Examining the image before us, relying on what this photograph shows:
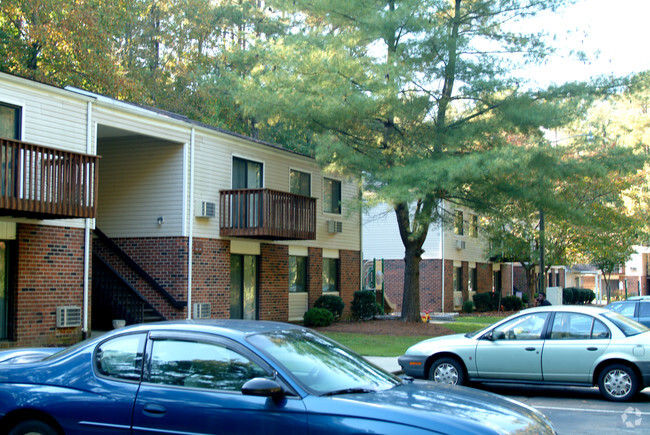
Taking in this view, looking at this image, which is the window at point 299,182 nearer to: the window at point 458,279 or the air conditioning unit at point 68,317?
the air conditioning unit at point 68,317

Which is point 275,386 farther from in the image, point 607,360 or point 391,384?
point 607,360

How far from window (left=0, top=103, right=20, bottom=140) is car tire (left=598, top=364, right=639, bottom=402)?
43.4ft

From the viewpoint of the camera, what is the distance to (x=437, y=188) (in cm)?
2150

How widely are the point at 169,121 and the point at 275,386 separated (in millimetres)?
16246

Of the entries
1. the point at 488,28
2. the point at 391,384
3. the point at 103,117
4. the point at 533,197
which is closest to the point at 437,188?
the point at 533,197

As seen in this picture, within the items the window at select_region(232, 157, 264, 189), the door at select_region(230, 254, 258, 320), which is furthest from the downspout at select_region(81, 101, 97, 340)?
the door at select_region(230, 254, 258, 320)

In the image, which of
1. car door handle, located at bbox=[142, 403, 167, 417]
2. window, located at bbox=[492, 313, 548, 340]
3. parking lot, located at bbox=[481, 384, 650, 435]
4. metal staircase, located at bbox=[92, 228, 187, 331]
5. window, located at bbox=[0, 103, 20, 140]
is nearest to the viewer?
car door handle, located at bbox=[142, 403, 167, 417]

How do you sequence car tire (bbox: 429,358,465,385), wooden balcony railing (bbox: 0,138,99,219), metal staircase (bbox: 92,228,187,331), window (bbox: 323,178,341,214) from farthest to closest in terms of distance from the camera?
window (bbox: 323,178,341,214) → metal staircase (bbox: 92,228,187,331) → wooden balcony railing (bbox: 0,138,99,219) → car tire (bbox: 429,358,465,385)

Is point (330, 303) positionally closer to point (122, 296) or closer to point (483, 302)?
point (122, 296)

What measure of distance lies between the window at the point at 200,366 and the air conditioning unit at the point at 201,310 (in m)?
15.3

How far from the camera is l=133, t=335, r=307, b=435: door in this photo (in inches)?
195

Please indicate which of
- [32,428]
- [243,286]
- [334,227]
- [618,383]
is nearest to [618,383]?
[618,383]

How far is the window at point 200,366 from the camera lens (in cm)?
524

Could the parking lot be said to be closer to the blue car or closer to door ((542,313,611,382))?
door ((542,313,611,382))
